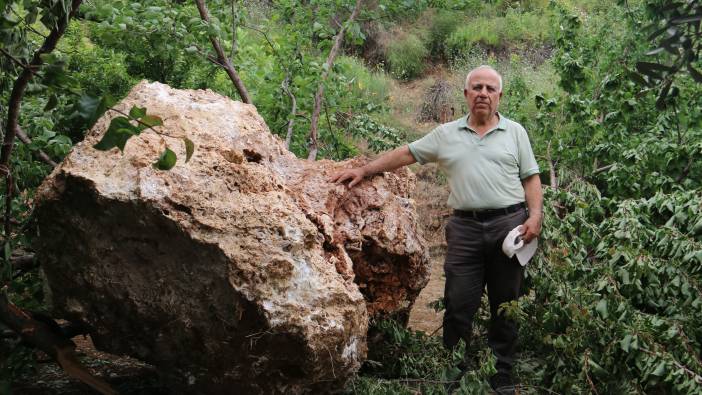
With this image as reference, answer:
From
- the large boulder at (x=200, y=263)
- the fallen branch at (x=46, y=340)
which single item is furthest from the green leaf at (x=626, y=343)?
the fallen branch at (x=46, y=340)

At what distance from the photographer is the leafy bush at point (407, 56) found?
45.4ft

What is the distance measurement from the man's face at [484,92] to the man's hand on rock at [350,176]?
69 centimetres

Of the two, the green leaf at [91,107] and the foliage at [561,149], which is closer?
the green leaf at [91,107]

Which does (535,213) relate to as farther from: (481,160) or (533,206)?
(481,160)

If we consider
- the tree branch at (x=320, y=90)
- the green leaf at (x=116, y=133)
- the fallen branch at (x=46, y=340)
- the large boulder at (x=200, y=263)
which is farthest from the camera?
the tree branch at (x=320, y=90)

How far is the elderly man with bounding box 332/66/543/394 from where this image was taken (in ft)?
13.4

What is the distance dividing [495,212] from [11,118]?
2.42 m

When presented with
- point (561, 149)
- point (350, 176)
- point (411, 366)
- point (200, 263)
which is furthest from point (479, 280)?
point (561, 149)

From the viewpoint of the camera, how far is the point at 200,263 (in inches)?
127

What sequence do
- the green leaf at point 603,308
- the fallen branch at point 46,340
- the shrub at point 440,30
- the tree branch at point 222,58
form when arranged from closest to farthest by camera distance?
the fallen branch at point 46,340, the green leaf at point 603,308, the tree branch at point 222,58, the shrub at point 440,30

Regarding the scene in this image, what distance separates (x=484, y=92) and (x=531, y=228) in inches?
30.3

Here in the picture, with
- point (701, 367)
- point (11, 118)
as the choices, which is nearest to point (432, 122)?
point (701, 367)

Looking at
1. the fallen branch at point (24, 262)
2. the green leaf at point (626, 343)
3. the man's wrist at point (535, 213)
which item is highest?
the man's wrist at point (535, 213)

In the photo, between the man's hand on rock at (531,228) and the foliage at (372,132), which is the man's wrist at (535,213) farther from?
the foliage at (372,132)
